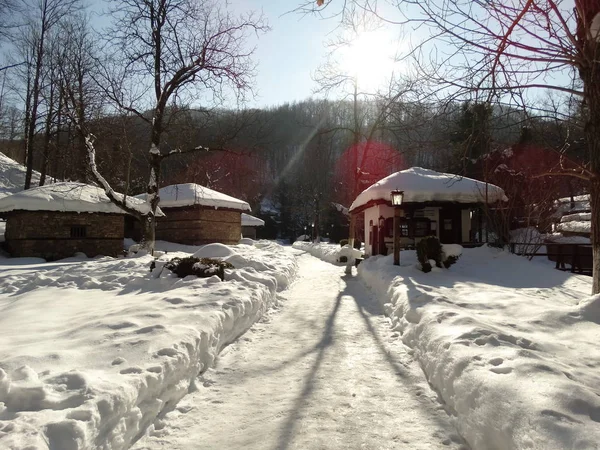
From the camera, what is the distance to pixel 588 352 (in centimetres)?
423

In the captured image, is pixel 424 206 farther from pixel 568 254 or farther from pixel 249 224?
pixel 249 224

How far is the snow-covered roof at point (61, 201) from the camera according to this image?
15195 millimetres

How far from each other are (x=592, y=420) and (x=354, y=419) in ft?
5.64

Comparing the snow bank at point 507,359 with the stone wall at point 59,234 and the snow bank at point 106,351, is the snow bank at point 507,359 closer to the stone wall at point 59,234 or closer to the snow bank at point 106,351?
the snow bank at point 106,351

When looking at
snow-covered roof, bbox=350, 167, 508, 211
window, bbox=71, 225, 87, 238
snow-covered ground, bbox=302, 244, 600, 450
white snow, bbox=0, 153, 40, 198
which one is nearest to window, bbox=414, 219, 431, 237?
snow-covered roof, bbox=350, 167, 508, 211

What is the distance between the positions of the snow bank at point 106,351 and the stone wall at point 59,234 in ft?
26.3

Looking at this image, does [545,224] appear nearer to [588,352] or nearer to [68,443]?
[588,352]

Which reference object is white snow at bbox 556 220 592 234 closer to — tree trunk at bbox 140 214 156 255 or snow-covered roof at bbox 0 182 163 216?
tree trunk at bbox 140 214 156 255

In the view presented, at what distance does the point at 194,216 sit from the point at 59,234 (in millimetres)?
7036

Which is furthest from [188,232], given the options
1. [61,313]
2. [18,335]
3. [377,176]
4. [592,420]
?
[592,420]

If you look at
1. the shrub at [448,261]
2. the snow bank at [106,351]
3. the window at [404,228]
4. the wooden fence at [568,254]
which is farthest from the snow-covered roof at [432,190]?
the snow bank at [106,351]

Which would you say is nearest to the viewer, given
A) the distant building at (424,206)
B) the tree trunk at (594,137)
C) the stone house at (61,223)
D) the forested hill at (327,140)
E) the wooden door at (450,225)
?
the tree trunk at (594,137)

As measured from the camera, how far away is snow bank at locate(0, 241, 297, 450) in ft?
8.19

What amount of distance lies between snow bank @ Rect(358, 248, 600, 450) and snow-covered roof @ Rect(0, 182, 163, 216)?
12.5 meters
